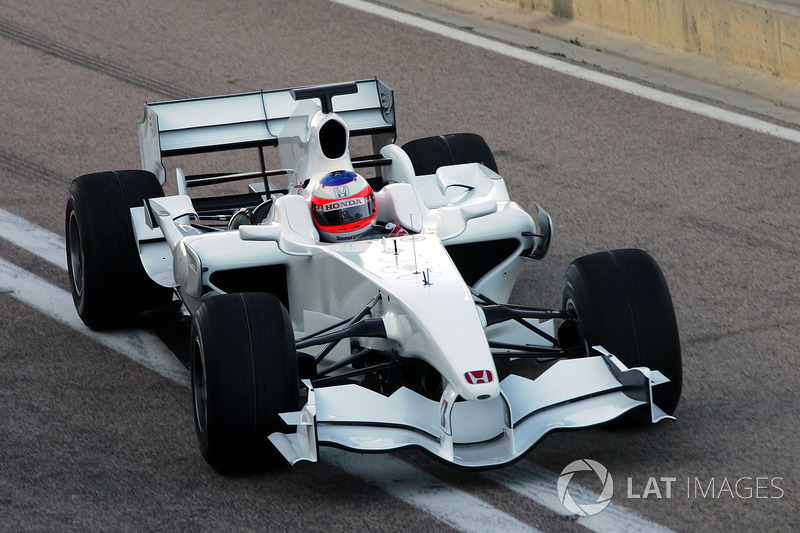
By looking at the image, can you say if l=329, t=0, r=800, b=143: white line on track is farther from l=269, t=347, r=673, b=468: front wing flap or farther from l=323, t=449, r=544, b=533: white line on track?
l=323, t=449, r=544, b=533: white line on track

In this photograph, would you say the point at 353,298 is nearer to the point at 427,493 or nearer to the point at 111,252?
the point at 427,493

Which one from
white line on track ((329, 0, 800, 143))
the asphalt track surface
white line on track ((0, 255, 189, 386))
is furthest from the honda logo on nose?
white line on track ((329, 0, 800, 143))

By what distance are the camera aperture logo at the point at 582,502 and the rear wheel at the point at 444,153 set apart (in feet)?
9.02

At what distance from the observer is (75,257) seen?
311 inches

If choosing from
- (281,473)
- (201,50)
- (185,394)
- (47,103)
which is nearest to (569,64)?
(201,50)

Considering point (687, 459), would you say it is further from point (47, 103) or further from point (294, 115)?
point (47, 103)

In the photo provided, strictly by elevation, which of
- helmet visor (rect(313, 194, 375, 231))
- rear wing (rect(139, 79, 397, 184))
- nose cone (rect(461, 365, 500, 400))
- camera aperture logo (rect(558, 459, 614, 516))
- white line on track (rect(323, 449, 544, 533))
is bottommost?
camera aperture logo (rect(558, 459, 614, 516))

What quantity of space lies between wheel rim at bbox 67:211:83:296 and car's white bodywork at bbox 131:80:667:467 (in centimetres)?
56

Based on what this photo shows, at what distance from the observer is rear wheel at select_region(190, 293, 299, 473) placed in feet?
18.2

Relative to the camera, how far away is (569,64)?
11.9 metres

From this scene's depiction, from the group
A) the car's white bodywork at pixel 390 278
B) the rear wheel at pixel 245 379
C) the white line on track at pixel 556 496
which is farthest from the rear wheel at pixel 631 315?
the rear wheel at pixel 245 379

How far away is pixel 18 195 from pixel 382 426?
5157mm

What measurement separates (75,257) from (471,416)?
3.35 meters

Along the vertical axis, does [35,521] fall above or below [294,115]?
below
